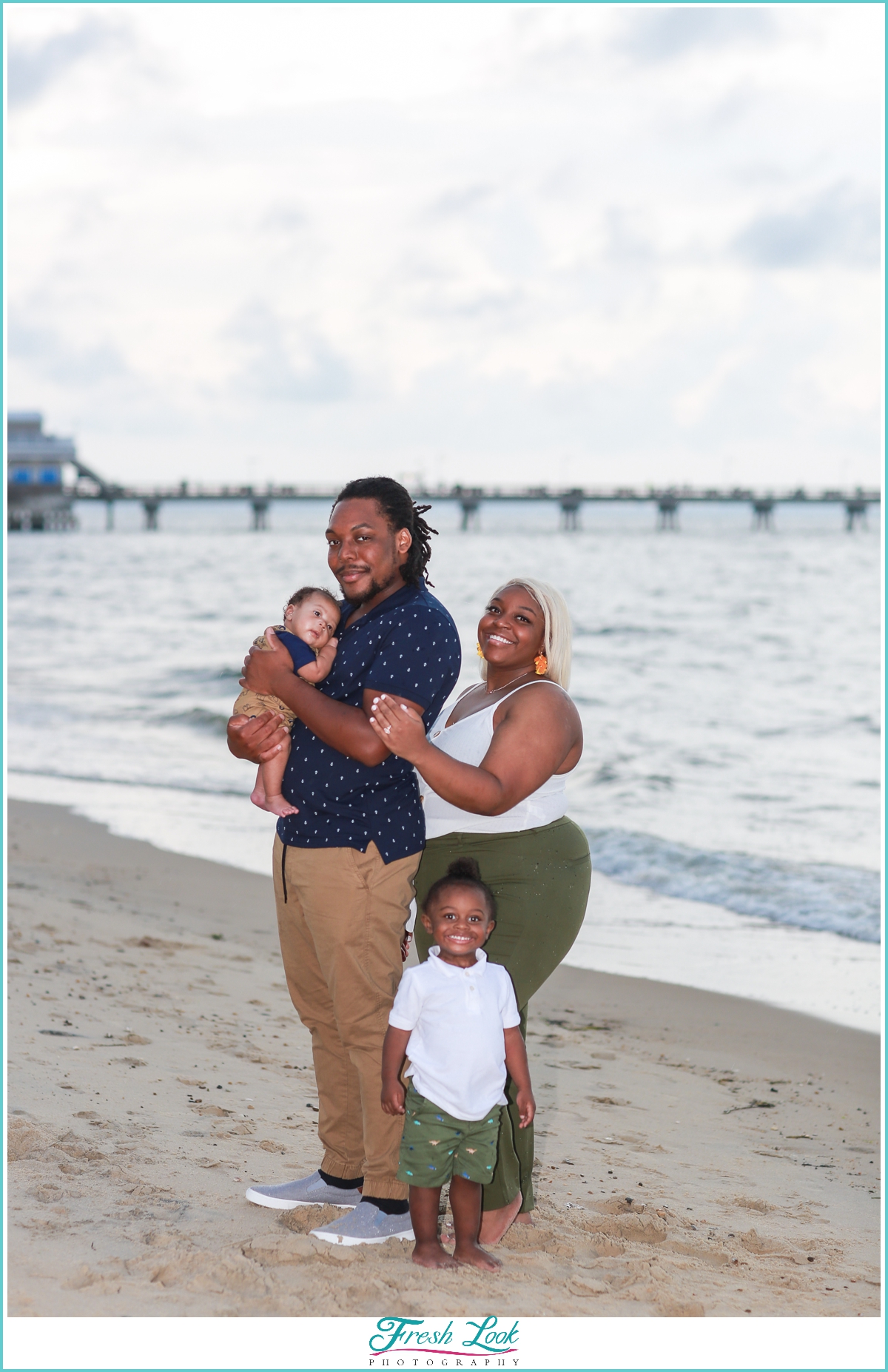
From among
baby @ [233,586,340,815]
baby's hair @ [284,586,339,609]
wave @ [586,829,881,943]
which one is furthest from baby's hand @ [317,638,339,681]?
wave @ [586,829,881,943]

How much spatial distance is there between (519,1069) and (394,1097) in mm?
315

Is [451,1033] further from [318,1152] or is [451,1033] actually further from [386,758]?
[318,1152]

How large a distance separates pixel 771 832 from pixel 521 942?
763 centimetres

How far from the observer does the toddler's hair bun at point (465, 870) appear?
3.10 metres

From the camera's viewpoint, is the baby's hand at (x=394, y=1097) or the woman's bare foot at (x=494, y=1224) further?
the woman's bare foot at (x=494, y=1224)

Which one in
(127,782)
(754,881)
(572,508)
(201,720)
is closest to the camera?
(754,881)

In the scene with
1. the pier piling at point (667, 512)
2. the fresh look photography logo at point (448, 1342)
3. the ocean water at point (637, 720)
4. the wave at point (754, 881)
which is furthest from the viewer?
the pier piling at point (667, 512)

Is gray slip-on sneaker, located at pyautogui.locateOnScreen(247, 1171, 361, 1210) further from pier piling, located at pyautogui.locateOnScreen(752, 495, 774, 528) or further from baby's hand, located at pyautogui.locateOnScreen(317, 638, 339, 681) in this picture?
pier piling, located at pyautogui.locateOnScreen(752, 495, 774, 528)

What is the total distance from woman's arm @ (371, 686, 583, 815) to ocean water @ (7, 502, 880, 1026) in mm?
4100

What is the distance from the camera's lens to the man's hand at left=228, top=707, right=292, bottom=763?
3.18 m

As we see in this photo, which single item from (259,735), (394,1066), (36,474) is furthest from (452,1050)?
(36,474)

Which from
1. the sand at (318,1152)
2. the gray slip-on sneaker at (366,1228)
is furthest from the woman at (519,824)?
the sand at (318,1152)

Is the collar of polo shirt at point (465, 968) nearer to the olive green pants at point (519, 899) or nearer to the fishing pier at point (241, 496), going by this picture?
the olive green pants at point (519, 899)

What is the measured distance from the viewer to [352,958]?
10.4ft
